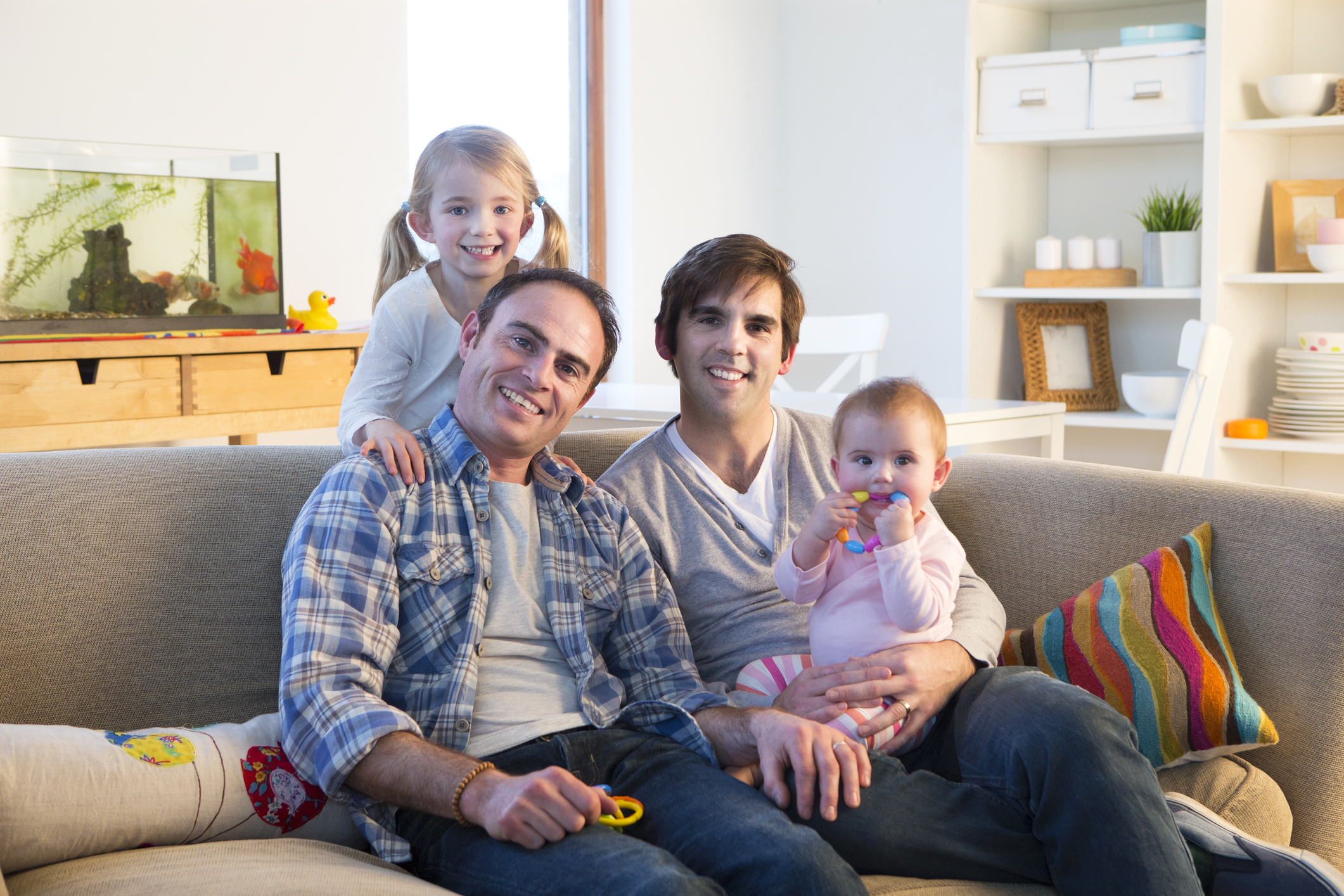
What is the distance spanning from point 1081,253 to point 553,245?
211 cm

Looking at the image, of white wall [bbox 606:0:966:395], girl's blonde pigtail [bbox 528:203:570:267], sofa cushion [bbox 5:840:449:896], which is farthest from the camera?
white wall [bbox 606:0:966:395]

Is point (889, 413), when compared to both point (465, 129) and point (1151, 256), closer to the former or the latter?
point (465, 129)

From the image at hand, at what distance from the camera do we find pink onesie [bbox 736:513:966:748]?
4.68ft

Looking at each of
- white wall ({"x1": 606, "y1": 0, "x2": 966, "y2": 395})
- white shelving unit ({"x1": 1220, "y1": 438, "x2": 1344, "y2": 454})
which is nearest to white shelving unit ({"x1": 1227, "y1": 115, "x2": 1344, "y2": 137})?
white shelving unit ({"x1": 1220, "y1": 438, "x2": 1344, "y2": 454})

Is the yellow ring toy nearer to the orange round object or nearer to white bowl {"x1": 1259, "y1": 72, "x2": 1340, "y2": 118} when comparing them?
the orange round object

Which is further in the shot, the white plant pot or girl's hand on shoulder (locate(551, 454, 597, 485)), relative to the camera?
the white plant pot

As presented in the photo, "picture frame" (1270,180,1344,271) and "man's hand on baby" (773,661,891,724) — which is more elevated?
"picture frame" (1270,180,1344,271)

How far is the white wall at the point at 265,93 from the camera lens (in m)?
3.05

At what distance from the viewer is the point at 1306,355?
126 inches

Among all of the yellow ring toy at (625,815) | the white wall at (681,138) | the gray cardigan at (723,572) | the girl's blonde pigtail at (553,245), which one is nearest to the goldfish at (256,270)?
the girl's blonde pigtail at (553,245)

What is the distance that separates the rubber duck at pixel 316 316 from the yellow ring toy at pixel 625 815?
2.19 metres

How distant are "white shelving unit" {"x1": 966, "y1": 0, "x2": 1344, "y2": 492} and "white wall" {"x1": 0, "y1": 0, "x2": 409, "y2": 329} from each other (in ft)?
5.86

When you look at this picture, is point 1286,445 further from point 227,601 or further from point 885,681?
point 227,601

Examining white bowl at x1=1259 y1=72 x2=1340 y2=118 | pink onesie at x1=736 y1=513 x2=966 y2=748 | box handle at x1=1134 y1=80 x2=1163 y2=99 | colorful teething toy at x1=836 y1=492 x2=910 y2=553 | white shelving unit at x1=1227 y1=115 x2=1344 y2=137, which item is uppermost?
box handle at x1=1134 y1=80 x2=1163 y2=99
